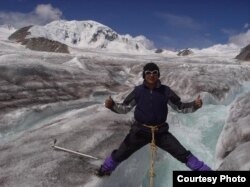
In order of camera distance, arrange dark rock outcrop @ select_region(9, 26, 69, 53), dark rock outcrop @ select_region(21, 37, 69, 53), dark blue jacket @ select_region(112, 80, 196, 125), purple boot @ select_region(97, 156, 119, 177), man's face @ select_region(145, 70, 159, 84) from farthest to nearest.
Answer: dark rock outcrop @ select_region(21, 37, 69, 53) → dark rock outcrop @ select_region(9, 26, 69, 53) → purple boot @ select_region(97, 156, 119, 177) → dark blue jacket @ select_region(112, 80, 196, 125) → man's face @ select_region(145, 70, 159, 84)

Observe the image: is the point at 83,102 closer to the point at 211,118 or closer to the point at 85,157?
the point at 211,118

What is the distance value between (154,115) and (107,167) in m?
1.82

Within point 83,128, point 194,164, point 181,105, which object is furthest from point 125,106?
point 83,128

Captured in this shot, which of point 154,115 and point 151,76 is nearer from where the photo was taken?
point 151,76

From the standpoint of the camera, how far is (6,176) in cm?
936

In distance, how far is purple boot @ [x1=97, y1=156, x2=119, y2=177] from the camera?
9141 mm

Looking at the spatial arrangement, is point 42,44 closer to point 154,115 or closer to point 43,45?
point 43,45

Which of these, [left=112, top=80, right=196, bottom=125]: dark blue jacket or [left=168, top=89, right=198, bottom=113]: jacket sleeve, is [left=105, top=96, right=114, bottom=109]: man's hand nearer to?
[left=112, top=80, right=196, bottom=125]: dark blue jacket

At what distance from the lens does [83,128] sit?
1286 cm

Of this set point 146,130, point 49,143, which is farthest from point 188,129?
point 146,130

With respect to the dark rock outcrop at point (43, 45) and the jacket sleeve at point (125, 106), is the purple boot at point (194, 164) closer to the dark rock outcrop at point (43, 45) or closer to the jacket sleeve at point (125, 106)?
the jacket sleeve at point (125, 106)

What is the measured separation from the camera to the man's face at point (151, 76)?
841cm

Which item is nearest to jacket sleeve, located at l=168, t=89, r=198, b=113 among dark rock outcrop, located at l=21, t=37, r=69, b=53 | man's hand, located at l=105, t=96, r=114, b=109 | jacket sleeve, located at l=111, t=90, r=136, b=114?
jacket sleeve, located at l=111, t=90, r=136, b=114

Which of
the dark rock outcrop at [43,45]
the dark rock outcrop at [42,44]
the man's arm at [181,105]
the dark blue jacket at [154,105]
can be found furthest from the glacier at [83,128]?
the dark rock outcrop at [42,44]
